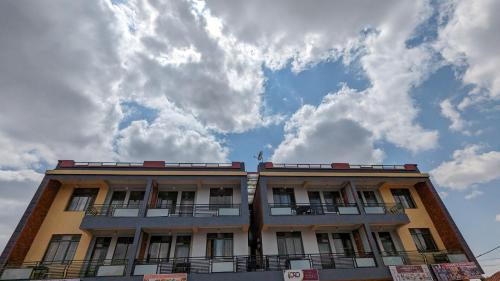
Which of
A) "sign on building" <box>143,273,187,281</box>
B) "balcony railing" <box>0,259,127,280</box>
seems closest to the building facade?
"balcony railing" <box>0,259,127,280</box>

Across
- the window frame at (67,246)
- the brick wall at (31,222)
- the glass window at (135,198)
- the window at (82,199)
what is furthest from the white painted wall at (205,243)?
the brick wall at (31,222)

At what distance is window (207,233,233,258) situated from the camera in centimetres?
1652

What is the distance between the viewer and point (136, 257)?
A: 14.9m

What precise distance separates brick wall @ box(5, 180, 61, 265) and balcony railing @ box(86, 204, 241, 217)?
9.02 ft

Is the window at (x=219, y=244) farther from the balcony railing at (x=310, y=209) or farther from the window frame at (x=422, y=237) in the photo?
the window frame at (x=422, y=237)

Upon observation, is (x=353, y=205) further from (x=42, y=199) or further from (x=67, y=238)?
(x=42, y=199)

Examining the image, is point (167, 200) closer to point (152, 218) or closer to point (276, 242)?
point (152, 218)

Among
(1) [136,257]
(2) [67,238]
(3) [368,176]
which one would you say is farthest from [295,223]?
(2) [67,238]

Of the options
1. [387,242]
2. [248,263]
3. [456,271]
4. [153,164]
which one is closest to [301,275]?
[248,263]

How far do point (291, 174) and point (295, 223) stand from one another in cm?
374

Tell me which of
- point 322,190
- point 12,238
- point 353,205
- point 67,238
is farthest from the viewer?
point 322,190

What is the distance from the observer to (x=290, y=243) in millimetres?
17438

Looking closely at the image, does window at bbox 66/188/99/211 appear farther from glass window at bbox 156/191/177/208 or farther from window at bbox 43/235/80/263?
glass window at bbox 156/191/177/208

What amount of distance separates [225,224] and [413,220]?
48.4ft
